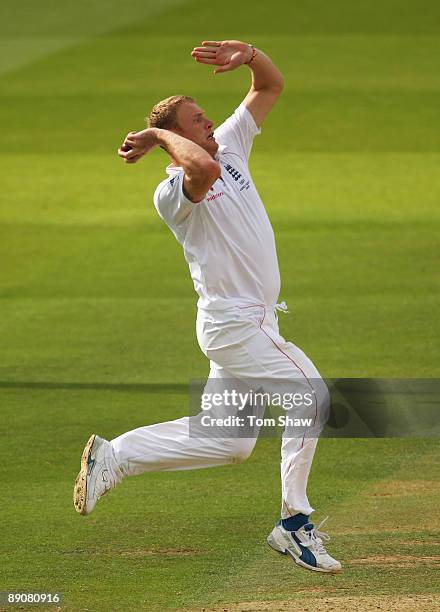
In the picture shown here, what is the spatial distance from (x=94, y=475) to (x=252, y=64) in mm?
2433

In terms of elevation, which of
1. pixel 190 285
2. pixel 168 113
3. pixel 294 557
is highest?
pixel 168 113

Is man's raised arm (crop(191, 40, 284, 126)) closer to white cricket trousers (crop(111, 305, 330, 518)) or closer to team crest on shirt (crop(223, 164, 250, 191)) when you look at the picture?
team crest on shirt (crop(223, 164, 250, 191))

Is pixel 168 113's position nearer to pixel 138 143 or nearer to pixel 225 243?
pixel 138 143

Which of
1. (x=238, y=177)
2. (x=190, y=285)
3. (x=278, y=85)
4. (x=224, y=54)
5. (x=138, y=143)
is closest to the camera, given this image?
(x=138, y=143)

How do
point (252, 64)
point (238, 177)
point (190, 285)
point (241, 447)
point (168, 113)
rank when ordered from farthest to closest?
point (190, 285), point (252, 64), point (238, 177), point (168, 113), point (241, 447)

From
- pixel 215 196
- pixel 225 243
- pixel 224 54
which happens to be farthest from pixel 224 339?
pixel 224 54

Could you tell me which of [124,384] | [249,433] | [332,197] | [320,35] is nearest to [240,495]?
[249,433]

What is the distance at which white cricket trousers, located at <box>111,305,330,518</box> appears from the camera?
734cm

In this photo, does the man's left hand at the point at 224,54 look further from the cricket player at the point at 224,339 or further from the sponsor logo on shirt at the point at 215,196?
the sponsor logo on shirt at the point at 215,196

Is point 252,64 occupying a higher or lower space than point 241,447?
higher

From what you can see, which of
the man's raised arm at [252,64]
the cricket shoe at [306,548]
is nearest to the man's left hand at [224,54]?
the man's raised arm at [252,64]

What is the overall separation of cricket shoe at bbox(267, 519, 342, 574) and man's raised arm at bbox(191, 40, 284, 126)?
90.6 inches

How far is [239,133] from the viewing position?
7.98 meters

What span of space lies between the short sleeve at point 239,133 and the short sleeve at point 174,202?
0.58m
